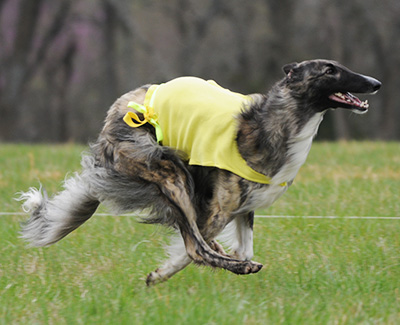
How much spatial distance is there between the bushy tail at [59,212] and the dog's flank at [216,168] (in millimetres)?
118

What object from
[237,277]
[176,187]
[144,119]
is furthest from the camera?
[237,277]

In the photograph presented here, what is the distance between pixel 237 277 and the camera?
5.09 m

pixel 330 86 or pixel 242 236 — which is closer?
pixel 330 86

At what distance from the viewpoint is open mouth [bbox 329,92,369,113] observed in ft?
15.2

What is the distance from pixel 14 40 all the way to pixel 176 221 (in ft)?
59.9

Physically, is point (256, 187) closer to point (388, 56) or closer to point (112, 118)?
point (112, 118)

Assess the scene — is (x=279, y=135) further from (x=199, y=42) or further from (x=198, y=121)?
(x=199, y=42)

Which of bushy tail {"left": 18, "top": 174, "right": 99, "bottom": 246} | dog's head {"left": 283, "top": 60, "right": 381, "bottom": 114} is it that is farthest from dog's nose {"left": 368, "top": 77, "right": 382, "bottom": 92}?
bushy tail {"left": 18, "top": 174, "right": 99, "bottom": 246}

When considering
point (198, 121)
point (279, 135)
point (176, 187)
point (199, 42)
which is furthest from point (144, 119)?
point (199, 42)

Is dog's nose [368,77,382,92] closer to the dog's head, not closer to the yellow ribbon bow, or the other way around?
the dog's head

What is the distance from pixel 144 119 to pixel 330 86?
1.26 m

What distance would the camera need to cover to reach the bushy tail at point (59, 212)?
5152mm

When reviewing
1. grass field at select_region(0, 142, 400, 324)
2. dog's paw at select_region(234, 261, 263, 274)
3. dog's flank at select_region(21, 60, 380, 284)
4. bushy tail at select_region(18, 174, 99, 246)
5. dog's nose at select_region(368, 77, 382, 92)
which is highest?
dog's nose at select_region(368, 77, 382, 92)

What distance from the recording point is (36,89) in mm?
26000
